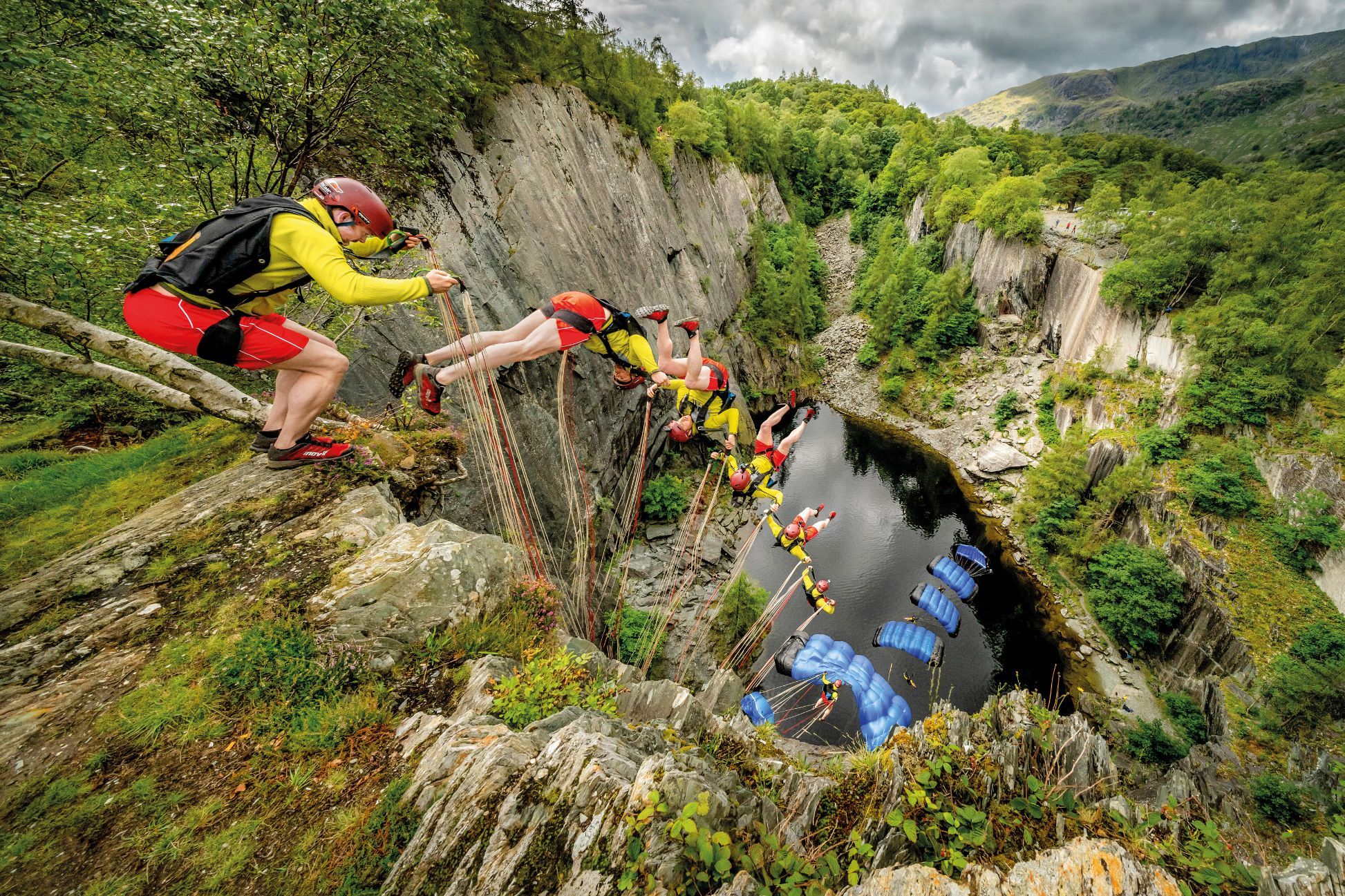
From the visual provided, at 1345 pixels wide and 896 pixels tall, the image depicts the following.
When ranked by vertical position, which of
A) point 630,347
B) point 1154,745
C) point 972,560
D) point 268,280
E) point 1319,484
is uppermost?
point 268,280

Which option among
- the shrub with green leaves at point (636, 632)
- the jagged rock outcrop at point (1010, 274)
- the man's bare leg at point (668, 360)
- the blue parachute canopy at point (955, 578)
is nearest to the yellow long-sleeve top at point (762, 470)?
the man's bare leg at point (668, 360)

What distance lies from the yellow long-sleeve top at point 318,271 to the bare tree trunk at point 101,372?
2.01 m

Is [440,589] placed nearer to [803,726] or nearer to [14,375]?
[14,375]

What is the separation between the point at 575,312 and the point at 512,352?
1030mm

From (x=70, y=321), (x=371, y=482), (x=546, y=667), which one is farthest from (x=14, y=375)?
(x=546, y=667)

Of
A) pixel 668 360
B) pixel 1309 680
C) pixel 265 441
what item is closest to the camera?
pixel 265 441

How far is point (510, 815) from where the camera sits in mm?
2609

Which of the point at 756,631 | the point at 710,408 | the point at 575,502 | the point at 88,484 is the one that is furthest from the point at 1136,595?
the point at 88,484

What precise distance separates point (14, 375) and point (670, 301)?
18152mm

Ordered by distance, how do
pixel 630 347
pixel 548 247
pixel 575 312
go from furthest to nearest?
pixel 548 247 < pixel 630 347 < pixel 575 312

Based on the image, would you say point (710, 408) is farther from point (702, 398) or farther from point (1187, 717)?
point (1187, 717)

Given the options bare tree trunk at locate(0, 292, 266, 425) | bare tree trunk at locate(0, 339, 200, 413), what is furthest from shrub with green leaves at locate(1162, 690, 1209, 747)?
bare tree trunk at locate(0, 339, 200, 413)

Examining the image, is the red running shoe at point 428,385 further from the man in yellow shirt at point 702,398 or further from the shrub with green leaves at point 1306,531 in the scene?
the shrub with green leaves at point 1306,531

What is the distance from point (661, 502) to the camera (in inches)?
715
